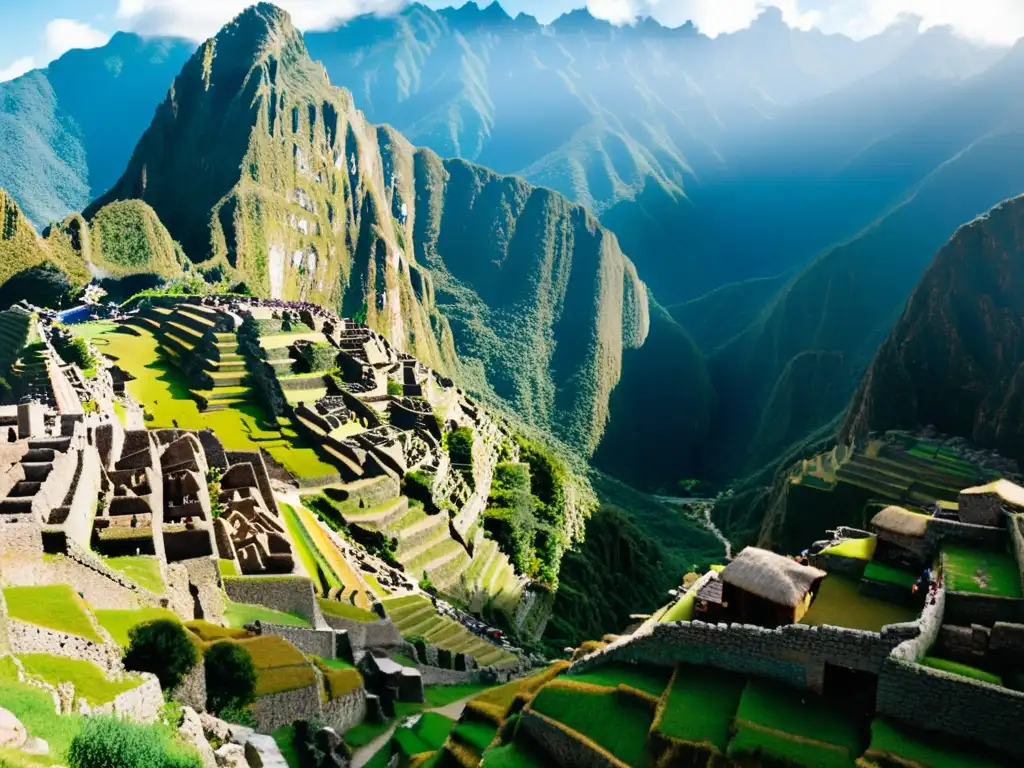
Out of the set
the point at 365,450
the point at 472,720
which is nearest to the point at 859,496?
the point at 365,450

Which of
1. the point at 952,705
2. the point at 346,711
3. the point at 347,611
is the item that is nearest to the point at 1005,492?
the point at 952,705

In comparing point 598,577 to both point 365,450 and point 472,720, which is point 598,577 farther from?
point 472,720

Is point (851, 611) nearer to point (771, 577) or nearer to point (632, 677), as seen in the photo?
point (771, 577)

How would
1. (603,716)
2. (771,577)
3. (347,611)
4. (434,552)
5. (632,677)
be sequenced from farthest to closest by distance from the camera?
(434,552)
(347,611)
(632,677)
(771,577)
(603,716)

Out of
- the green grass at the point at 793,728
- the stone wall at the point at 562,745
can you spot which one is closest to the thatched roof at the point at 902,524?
the green grass at the point at 793,728

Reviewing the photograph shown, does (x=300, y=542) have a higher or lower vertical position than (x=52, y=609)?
lower

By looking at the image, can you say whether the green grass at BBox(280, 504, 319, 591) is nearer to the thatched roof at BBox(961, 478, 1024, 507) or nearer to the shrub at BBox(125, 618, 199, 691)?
the shrub at BBox(125, 618, 199, 691)
